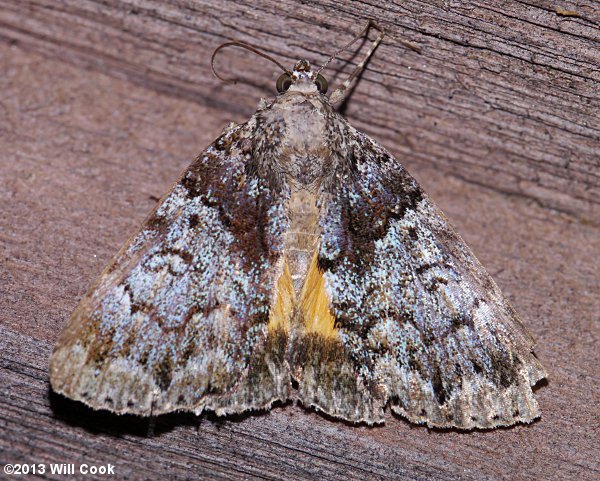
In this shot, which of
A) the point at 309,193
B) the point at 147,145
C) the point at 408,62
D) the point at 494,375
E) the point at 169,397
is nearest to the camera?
the point at 169,397

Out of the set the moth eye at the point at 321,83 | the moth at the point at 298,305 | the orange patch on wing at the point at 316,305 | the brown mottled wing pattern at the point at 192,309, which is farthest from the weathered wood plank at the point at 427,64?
the orange patch on wing at the point at 316,305

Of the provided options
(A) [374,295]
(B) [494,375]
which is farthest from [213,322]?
(B) [494,375]

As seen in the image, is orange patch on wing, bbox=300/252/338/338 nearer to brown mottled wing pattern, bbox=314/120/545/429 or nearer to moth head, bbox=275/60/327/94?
brown mottled wing pattern, bbox=314/120/545/429

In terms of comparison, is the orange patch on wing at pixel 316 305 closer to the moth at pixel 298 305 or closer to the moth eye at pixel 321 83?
the moth at pixel 298 305

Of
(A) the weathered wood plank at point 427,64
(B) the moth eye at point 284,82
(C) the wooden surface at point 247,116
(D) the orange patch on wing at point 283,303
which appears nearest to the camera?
(C) the wooden surface at point 247,116

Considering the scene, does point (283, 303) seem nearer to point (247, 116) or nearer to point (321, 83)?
point (321, 83)

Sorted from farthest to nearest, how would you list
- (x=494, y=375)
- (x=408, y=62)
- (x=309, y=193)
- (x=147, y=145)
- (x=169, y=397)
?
(x=147, y=145) → (x=408, y=62) → (x=309, y=193) → (x=494, y=375) → (x=169, y=397)

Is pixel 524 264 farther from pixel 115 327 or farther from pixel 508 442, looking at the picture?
pixel 115 327
